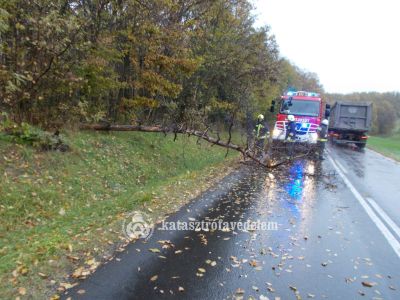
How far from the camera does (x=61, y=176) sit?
909cm

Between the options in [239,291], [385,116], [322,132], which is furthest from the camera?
[385,116]

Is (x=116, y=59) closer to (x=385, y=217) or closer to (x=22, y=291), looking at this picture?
(x=385, y=217)

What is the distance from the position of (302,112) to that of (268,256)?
15439mm

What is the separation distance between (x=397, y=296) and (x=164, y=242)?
126 inches

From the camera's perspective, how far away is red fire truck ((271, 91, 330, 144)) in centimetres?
1909

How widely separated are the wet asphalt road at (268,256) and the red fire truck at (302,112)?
935cm

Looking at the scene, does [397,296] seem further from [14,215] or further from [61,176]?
[61,176]

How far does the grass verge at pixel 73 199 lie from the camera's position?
4723 millimetres

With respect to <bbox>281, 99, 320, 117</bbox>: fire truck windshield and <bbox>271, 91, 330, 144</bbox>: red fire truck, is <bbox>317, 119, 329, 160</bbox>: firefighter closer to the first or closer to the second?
<bbox>271, 91, 330, 144</bbox>: red fire truck

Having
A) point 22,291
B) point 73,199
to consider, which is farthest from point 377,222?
point 22,291

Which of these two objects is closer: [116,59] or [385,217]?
[385,217]

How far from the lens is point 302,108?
20297 mm

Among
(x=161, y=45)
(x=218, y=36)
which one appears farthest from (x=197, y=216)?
(x=218, y=36)

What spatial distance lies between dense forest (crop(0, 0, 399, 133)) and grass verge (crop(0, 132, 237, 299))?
1252mm
